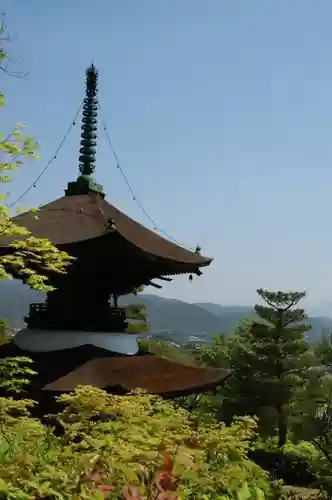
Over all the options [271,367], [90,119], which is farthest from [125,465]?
[271,367]

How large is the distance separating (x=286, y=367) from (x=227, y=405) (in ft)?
7.94

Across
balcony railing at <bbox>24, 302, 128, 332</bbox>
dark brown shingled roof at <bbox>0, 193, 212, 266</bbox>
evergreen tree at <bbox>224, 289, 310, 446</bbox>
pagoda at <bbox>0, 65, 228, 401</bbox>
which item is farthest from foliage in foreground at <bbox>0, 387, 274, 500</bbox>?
evergreen tree at <bbox>224, 289, 310, 446</bbox>

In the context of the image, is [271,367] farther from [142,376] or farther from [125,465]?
[125,465]

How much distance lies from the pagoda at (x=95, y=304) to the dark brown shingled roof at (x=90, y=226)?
15 mm

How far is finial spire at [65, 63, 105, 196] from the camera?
1030 cm

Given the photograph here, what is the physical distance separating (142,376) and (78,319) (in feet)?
4.98

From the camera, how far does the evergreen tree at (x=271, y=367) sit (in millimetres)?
19836

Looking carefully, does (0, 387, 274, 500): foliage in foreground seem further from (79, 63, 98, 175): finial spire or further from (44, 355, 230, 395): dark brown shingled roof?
(79, 63, 98, 175): finial spire

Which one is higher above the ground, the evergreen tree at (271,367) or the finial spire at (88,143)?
the finial spire at (88,143)

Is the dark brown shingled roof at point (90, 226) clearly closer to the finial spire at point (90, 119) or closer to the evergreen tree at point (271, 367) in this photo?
the finial spire at point (90, 119)

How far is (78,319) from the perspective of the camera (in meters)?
9.25

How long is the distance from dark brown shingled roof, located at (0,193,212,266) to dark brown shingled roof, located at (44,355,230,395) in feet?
5.34

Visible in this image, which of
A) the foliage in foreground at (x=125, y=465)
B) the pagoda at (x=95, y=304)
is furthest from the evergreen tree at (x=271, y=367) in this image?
the foliage in foreground at (x=125, y=465)

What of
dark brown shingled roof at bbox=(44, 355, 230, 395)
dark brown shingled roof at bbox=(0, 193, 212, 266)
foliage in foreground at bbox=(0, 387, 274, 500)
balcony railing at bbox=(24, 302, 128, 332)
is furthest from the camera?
balcony railing at bbox=(24, 302, 128, 332)
